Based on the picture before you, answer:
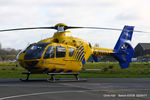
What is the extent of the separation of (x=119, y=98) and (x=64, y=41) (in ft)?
39.3

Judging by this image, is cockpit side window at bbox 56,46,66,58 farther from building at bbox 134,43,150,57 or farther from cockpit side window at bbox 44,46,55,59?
building at bbox 134,43,150,57

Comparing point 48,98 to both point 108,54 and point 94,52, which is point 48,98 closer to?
point 94,52

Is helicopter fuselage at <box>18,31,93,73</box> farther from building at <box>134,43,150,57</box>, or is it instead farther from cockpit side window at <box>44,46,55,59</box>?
building at <box>134,43,150,57</box>

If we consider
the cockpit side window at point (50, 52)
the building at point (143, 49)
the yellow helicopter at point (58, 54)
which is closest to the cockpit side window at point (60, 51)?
the yellow helicopter at point (58, 54)

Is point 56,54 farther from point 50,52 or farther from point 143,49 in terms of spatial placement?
point 143,49

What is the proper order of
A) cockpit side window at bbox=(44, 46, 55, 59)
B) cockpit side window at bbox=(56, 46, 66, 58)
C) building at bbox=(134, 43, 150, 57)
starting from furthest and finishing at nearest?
building at bbox=(134, 43, 150, 57) < cockpit side window at bbox=(56, 46, 66, 58) < cockpit side window at bbox=(44, 46, 55, 59)

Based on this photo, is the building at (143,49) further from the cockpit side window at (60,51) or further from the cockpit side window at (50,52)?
the cockpit side window at (50,52)

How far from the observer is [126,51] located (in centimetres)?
3142

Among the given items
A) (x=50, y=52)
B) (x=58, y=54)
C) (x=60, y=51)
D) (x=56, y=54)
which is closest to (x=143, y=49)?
(x=60, y=51)

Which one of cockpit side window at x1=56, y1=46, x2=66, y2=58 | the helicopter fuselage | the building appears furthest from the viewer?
the building

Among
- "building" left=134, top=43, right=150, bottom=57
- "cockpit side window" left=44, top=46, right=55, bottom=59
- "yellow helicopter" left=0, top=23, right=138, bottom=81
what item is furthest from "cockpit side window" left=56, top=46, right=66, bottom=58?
"building" left=134, top=43, right=150, bottom=57

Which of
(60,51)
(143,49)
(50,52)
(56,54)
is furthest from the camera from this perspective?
(143,49)

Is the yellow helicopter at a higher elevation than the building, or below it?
higher

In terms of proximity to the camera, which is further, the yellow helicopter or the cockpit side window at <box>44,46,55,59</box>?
the cockpit side window at <box>44,46,55,59</box>
